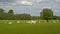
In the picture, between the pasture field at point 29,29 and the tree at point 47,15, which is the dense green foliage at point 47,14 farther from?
the pasture field at point 29,29

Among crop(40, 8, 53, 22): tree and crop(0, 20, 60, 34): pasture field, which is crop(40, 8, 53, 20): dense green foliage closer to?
crop(40, 8, 53, 22): tree

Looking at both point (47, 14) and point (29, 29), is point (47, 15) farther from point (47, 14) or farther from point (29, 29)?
point (29, 29)

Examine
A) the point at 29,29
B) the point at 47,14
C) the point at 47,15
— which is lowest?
the point at 47,15

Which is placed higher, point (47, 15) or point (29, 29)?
point (29, 29)

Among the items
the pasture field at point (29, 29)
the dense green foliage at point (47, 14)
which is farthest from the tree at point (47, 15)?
the pasture field at point (29, 29)

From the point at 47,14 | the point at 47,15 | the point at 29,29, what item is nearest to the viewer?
the point at 29,29

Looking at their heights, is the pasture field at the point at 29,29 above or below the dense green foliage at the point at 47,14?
above

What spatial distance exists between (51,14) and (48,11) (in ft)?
11.7

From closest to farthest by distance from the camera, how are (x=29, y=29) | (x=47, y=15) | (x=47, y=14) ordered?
(x=29, y=29), (x=47, y=15), (x=47, y=14)

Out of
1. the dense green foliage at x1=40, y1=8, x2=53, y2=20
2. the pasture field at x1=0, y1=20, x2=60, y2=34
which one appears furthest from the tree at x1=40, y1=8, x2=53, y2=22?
the pasture field at x1=0, y1=20, x2=60, y2=34

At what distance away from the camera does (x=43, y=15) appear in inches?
4301

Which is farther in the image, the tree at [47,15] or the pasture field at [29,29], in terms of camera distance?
the tree at [47,15]

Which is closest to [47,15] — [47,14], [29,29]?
[47,14]

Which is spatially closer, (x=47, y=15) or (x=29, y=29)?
(x=29, y=29)
